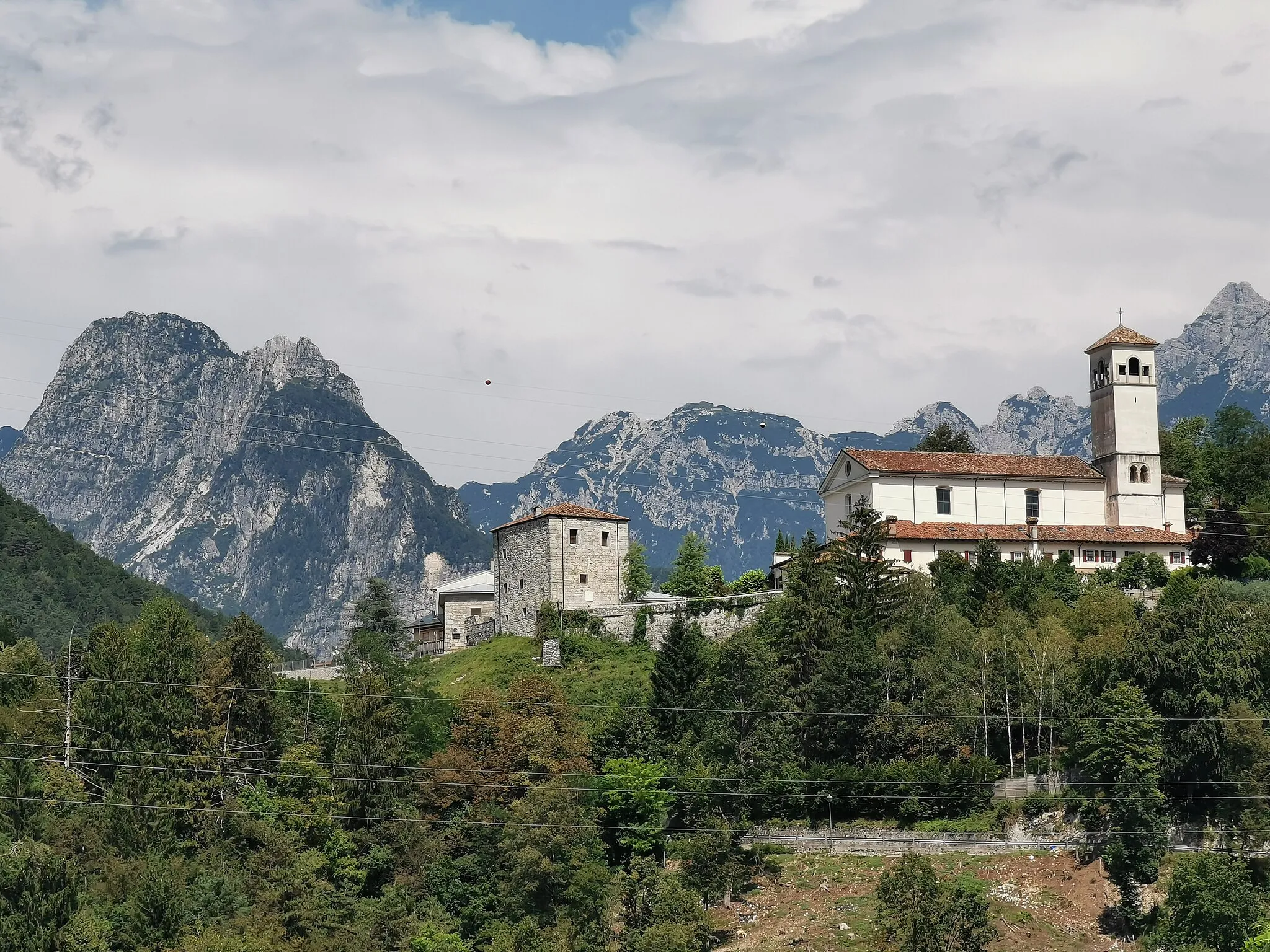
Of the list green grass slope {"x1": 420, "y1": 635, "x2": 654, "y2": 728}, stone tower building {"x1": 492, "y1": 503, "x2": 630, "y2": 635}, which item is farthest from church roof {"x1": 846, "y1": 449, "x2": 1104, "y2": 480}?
green grass slope {"x1": 420, "y1": 635, "x2": 654, "y2": 728}

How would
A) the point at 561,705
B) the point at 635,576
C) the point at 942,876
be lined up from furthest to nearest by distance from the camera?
1. the point at 635,576
2. the point at 561,705
3. the point at 942,876

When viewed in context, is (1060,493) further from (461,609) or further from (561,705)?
(461,609)

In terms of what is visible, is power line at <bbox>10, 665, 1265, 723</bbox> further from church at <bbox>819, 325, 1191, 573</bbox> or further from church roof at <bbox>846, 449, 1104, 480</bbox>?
church roof at <bbox>846, 449, 1104, 480</bbox>

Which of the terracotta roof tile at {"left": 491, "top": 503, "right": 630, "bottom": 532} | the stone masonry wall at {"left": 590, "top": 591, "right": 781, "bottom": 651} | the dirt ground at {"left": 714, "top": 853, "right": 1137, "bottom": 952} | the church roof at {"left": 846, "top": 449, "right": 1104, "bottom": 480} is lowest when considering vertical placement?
the dirt ground at {"left": 714, "top": 853, "right": 1137, "bottom": 952}

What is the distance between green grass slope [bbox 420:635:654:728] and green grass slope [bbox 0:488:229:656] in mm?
71301

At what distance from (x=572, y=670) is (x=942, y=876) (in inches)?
1021

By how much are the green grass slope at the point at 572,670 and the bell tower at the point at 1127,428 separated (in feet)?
89.5

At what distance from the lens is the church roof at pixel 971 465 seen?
295 ft

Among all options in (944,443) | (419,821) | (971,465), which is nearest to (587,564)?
(971,465)

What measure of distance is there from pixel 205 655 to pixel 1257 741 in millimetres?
44185

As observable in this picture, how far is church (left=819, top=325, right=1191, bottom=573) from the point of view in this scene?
8775 centimetres

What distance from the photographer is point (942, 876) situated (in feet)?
205

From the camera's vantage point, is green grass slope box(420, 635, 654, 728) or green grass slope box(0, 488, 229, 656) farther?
green grass slope box(0, 488, 229, 656)

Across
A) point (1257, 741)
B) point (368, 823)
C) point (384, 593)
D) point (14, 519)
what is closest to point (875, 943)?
point (1257, 741)
